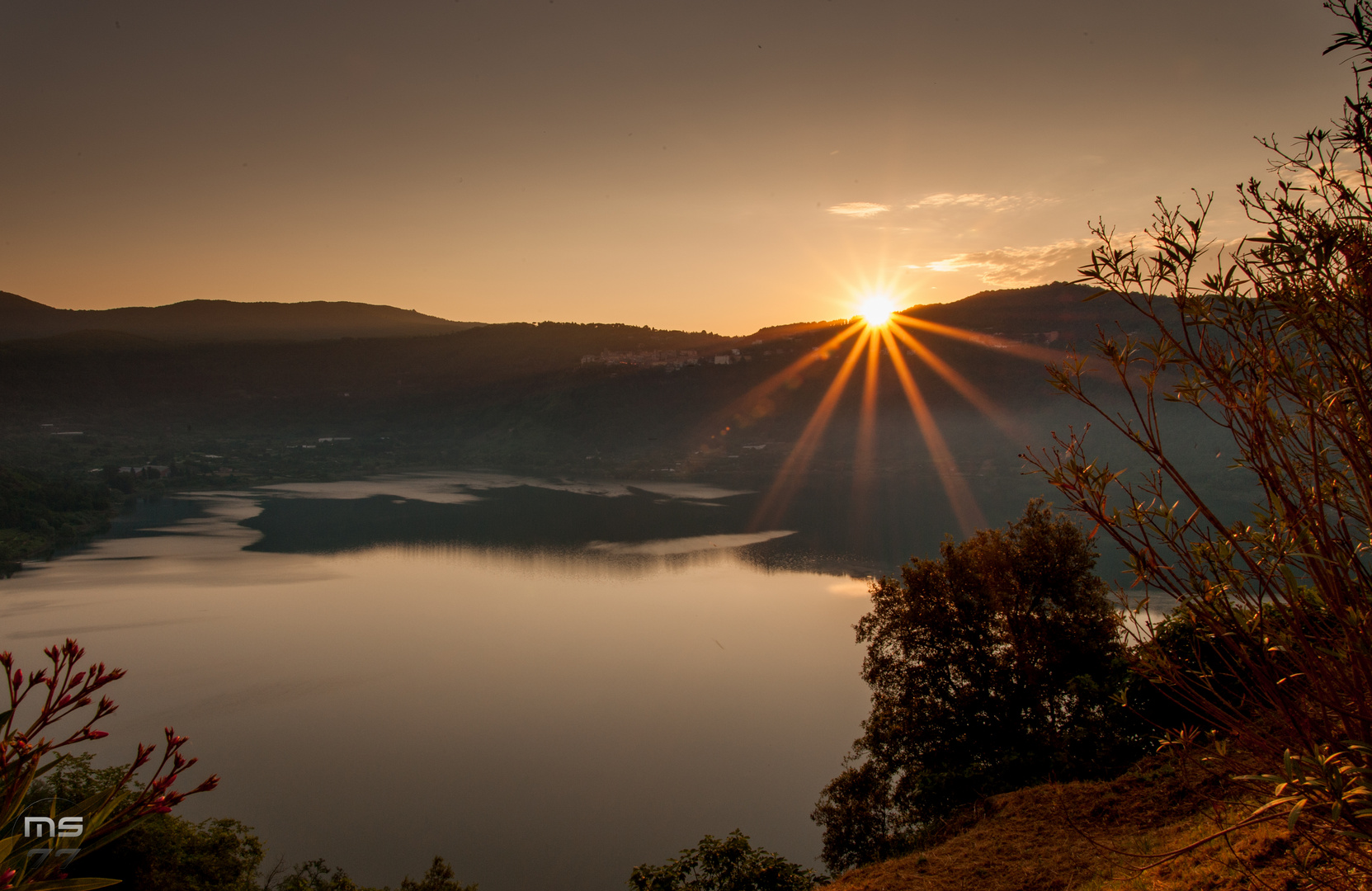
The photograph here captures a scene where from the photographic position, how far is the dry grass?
4109 mm

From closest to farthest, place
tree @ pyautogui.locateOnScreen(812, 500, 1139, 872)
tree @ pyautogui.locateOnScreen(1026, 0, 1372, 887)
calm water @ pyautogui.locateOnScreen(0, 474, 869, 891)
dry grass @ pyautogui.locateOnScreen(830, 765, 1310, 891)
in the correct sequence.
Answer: tree @ pyautogui.locateOnScreen(1026, 0, 1372, 887) → dry grass @ pyautogui.locateOnScreen(830, 765, 1310, 891) → tree @ pyautogui.locateOnScreen(812, 500, 1139, 872) → calm water @ pyautogui.locateOnScreen(0, 474, 869, 891)

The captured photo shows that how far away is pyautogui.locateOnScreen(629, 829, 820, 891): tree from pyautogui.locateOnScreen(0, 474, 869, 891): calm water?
4825mm

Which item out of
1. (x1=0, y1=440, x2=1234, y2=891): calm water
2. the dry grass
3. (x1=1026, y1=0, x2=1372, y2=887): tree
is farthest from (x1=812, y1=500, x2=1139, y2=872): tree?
(x1=1026, y1=0, x2=1372, y2=887): tree

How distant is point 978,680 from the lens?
1045cm

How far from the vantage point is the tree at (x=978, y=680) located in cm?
945

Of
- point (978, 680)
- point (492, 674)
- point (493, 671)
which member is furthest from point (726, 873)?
point (493, 671)

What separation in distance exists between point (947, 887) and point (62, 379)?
11709 centimetres

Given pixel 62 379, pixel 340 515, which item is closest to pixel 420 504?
pixel 340 515

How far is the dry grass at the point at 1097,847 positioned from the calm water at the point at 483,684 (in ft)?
24.7

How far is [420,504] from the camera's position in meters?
58.1

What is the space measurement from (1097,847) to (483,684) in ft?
65.6

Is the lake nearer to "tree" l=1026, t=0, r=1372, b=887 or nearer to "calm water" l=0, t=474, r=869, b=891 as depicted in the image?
Answer: "calm water" l=0, t=474, r=869, b=891

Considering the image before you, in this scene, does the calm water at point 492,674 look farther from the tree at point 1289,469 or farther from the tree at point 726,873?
the tree at point 1289,469

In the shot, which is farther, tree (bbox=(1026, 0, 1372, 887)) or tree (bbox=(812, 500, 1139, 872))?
tree (bbox=(812, 500, 1139, 872))
